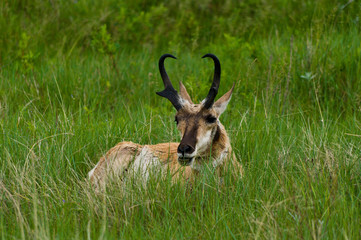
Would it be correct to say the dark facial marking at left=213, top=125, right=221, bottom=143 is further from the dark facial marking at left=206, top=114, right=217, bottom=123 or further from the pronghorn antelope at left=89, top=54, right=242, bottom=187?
the dark facial marking at left=206, top=114, right=217, bottom=123

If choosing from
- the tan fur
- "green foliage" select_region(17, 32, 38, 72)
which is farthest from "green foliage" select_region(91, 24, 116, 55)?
the tan fur

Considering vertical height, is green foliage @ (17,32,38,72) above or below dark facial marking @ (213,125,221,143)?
above

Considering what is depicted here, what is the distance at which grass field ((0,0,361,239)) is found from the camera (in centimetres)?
427

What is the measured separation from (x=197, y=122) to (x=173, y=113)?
177 centimetres

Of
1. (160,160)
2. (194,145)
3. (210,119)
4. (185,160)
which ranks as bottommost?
(160,160)

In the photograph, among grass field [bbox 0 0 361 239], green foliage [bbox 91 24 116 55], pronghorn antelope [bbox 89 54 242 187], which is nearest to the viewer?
grass field [bbox 0 0 361 239]

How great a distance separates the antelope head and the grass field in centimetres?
30

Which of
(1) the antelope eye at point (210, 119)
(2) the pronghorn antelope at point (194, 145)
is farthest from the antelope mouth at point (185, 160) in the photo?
(1) the antelope eye at point (210, 119)

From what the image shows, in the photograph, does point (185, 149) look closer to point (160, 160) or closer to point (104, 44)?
point (160, 160)

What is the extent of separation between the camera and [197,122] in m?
5.27

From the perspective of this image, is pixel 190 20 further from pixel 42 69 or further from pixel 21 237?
pixel 21 237

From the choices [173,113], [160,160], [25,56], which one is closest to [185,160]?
[160,160]

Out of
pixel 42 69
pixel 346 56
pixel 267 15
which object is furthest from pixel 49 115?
pixel 267 15

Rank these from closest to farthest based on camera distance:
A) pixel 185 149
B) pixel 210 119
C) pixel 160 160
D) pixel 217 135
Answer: pixel 185 149, pixel 210 119, pixel 217 135, pixel 160 160
